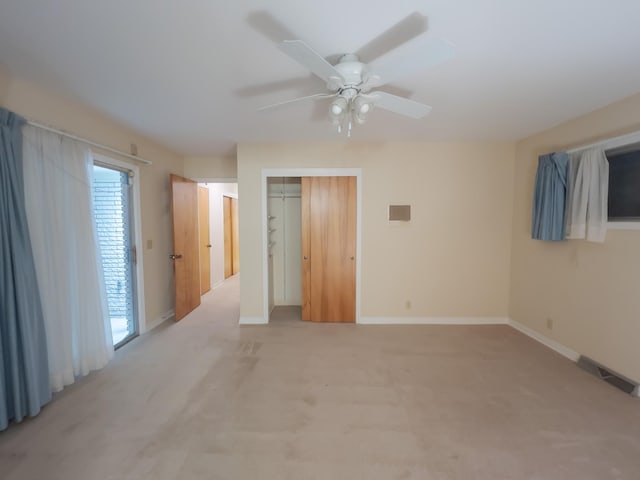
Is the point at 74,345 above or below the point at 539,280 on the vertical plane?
below

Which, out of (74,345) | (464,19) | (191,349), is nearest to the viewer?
(464,19)

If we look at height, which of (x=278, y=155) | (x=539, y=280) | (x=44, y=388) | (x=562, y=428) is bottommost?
(x=562, y=428)

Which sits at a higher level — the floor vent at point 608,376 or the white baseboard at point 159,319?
the white baseboard at point 159,319

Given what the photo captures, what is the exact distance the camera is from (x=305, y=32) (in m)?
1.45

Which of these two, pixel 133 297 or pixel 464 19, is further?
pixel 133 297

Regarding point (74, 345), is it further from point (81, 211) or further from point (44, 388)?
point (81, 211)

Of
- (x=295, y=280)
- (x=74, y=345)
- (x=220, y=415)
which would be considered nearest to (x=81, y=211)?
(x=74, y=345)

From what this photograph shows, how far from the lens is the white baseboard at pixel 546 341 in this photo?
8.75 feet

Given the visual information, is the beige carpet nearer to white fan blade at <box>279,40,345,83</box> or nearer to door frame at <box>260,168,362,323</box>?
door frame at <box>260,168,362,323</box>

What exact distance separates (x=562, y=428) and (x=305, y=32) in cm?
299

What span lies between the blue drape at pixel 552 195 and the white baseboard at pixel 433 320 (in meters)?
1.32

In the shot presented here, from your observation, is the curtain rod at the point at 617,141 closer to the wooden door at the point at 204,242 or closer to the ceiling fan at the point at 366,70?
the ceiling fan at the point at 366,70

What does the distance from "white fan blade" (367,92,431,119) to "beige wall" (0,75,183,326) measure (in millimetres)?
2534

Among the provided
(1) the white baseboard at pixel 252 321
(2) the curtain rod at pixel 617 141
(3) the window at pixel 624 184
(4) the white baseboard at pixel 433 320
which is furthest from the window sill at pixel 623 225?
(1) the white baseboard at pixel 252 321
